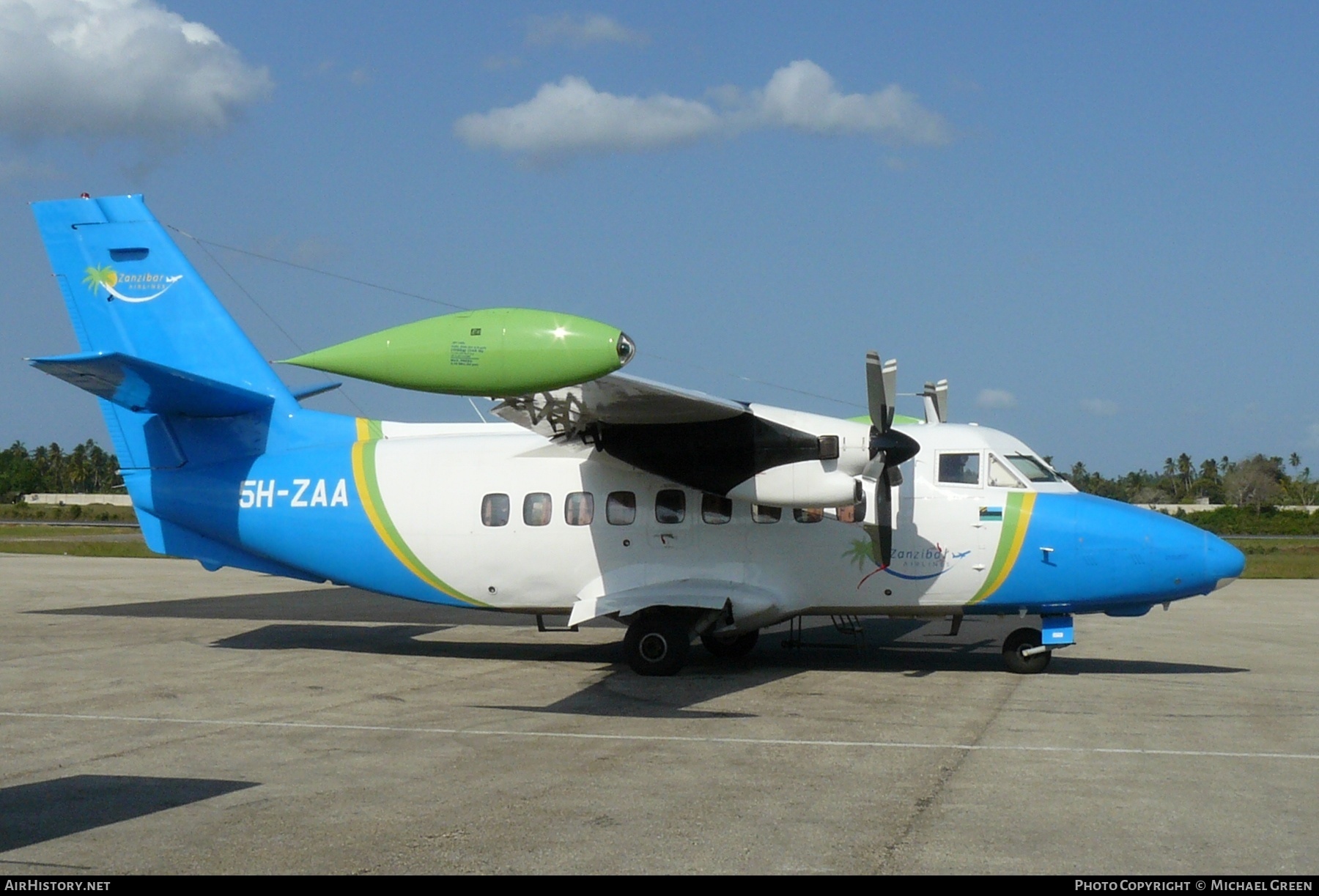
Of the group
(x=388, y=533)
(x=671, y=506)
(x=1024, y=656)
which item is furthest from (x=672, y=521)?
(x=1024, y=656)

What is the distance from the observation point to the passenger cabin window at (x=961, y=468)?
48.7 feet

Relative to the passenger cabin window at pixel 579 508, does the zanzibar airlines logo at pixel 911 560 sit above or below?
below

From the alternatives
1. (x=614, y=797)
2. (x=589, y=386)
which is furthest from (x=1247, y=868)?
(x=589, y=386)

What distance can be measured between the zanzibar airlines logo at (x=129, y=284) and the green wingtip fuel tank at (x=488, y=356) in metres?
7.35

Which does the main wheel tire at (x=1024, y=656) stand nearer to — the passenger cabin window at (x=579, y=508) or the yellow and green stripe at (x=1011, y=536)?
the yellow and green stripe at (x=1011, y=536)

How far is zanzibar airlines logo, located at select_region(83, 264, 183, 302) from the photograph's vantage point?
16828 mm

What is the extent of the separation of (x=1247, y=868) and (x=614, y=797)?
4.09 m

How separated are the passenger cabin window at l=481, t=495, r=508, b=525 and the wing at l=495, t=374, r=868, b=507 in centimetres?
149

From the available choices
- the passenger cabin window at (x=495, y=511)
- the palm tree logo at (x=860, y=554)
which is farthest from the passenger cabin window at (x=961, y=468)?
the passenger cabin window at (x=495, y=511)

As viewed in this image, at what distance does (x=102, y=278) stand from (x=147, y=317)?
34.2 inches

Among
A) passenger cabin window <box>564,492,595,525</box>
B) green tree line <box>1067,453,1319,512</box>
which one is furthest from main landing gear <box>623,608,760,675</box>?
green tree line <box>1067,453,1319,512</box>

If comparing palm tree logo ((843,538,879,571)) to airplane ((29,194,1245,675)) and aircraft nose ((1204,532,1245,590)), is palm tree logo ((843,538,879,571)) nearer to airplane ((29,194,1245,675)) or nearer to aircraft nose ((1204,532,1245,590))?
airplane ((29,194,1245,675))
